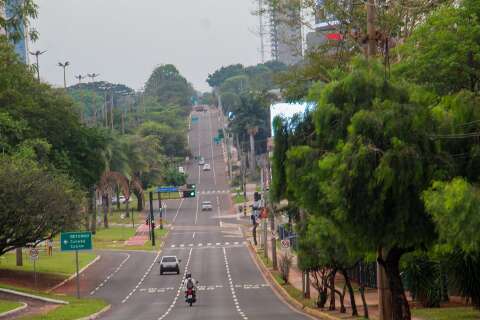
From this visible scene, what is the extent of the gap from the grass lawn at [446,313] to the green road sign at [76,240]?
722 inches

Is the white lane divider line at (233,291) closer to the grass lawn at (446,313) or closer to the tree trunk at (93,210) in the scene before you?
the grass lawn at (446,313)

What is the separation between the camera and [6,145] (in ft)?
193

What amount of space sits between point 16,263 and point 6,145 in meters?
11.0

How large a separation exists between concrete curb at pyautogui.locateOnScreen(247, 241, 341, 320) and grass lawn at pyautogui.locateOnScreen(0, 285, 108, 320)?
27.8ft

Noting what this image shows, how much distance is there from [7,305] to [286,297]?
1374cm

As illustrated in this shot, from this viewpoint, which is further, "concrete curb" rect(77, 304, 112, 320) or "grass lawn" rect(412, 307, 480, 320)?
"concrete curb" rect(77, 304, 112, 320)

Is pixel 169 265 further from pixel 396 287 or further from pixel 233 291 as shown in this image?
pixel 396 287

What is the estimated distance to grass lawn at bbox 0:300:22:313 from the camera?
40475mm

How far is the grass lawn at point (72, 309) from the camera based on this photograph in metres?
38.4

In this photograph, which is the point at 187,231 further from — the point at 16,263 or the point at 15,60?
the point at 15,60

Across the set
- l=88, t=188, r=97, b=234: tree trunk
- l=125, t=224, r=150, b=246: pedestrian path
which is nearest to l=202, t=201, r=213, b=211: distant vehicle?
l=125, t=224, r=150, b=246: pedestrian path

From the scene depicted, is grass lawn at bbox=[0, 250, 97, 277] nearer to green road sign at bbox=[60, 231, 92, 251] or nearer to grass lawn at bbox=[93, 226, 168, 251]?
grass lawn at bbox=[93, 226, 168, 251]

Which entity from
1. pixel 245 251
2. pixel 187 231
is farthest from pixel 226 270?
pixel 187 231

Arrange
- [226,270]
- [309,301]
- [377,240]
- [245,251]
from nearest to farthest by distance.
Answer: [377,240], [309,301], [226,270], [245,251]
